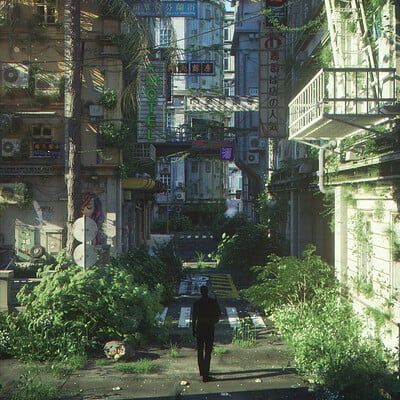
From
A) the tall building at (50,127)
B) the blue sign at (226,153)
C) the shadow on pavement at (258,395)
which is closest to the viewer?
the shadow on pavement at (258,395)

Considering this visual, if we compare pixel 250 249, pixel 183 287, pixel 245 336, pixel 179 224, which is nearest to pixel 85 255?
pixel 245 336

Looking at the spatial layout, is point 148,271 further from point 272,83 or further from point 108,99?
point 272,83

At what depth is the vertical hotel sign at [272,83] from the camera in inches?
800

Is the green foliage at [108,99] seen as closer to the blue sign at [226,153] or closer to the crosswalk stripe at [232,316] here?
the crosswalk stripe at [232,316]

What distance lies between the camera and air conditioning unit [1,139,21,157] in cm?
2128

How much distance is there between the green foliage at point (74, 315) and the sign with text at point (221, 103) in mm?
14178

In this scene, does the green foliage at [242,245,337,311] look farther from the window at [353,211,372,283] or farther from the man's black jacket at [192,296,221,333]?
the man's black jacket at [192,296,221,333]

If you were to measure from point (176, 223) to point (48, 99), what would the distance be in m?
45.3

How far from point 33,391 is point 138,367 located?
2278mm

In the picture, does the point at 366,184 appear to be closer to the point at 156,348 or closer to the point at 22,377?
the point at 156,348

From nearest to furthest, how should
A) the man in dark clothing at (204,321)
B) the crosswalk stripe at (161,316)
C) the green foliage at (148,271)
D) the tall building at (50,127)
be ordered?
the man in dark clothing at (204,321)
the crosswalk stripe at (161,316)
the green foliage at (148,271)
the tall building at (50,127)

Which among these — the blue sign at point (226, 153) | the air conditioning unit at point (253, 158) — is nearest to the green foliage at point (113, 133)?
the blue sign at point (226, 153)

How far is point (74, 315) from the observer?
11.7 metres

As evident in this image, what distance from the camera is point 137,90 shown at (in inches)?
794
